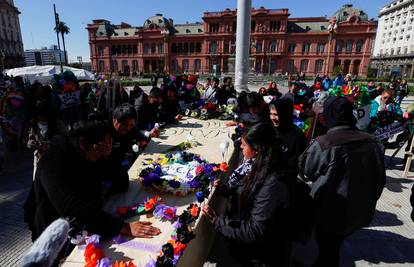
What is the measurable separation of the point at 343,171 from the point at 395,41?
70081 millimetres

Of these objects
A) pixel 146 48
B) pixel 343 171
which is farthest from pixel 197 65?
pixel 343 171

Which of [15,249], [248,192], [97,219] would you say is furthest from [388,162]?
[15,249]

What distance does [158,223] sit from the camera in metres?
1.81

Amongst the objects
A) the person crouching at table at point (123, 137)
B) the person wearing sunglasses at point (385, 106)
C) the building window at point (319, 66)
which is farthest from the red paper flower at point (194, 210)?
the building window at point (319, 66)

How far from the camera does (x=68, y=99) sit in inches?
229

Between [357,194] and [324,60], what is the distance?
52.2 m

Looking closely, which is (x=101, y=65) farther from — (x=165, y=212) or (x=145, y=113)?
(x=165, y=212)

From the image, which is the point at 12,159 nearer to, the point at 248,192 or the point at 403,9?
the point at 248,192

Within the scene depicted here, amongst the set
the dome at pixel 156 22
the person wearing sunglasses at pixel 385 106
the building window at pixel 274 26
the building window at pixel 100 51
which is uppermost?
the dome at pixel 156 22

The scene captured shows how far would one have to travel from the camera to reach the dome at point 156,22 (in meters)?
54.7

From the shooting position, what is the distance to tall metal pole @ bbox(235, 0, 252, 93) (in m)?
8.60

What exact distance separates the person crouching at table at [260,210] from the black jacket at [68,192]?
72cm

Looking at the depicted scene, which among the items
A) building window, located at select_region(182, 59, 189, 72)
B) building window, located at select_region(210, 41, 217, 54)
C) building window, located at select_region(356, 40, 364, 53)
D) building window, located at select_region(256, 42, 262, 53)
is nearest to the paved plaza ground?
building window, located at select_region(256, 42, 262, 53)

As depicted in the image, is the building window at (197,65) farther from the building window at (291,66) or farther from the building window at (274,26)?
the building window at (291,66)
